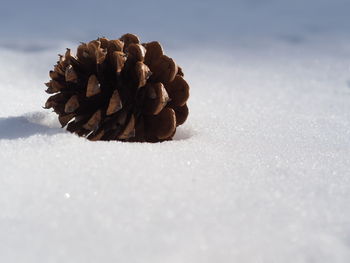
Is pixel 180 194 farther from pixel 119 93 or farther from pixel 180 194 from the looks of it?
pixel 119 93

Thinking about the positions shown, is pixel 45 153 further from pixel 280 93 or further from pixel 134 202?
pixel 280 93

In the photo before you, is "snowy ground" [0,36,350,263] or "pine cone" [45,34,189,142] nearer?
"snowy ground" [0,36,350,263]

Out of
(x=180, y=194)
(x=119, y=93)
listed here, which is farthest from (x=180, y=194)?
(x=119, y=93)

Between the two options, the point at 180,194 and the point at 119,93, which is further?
the point at 119,93

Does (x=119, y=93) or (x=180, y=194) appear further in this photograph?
(x=119, y=93)

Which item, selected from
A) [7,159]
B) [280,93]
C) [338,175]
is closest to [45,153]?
[7,159]
